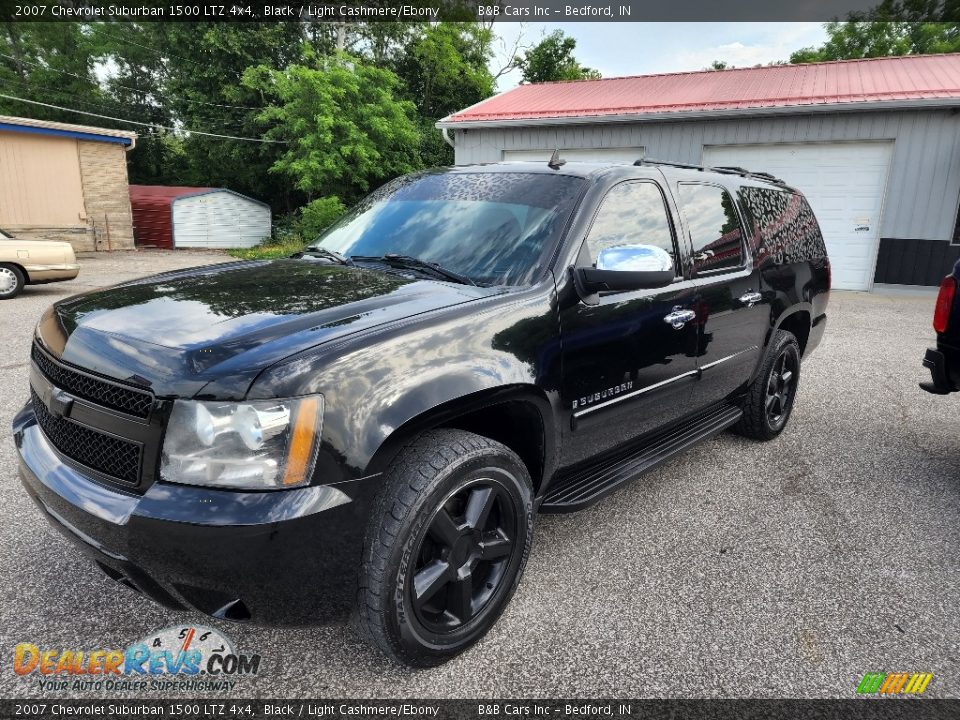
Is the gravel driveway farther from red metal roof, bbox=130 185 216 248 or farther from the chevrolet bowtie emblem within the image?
red metal roof, bbox=130 185 216 248

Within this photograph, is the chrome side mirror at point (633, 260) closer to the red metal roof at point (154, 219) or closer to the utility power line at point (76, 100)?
the red metal roof at point (154, 219)

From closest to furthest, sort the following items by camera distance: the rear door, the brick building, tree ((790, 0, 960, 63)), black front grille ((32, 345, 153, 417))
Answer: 1. black front grille ((32, 345, 153, 417))
2. the rear door
3. the brick building
4. tree ((790, 0, 960, 63))

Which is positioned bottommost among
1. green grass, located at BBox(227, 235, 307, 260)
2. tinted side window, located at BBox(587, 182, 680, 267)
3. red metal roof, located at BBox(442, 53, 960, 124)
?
green grass, located at BBox(227, 235, 307, 260)

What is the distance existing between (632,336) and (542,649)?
1.38 metres

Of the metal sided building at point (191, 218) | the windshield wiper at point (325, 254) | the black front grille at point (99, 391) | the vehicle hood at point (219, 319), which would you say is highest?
the windshield wiper at point (325, 254)

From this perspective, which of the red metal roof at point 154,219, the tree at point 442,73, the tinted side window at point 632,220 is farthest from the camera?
the tree at point 442,73

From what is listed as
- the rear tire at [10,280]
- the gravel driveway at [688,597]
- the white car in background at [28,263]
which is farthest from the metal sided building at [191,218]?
the gravel driveway at [688,597]

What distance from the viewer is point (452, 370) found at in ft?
7.00

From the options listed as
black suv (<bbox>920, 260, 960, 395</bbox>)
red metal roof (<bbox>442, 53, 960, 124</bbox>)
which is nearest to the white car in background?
red metal roof (<bbox>442, 53, 960, 124</bbox>)

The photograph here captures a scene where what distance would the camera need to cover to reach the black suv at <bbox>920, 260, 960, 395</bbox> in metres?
3.67

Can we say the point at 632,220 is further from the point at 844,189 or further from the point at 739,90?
the point at 739,90

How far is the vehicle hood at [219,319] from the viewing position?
1872 mm

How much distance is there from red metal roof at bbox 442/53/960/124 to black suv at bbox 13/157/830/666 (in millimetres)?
11251

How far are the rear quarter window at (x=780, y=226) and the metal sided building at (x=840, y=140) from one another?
8.05m
